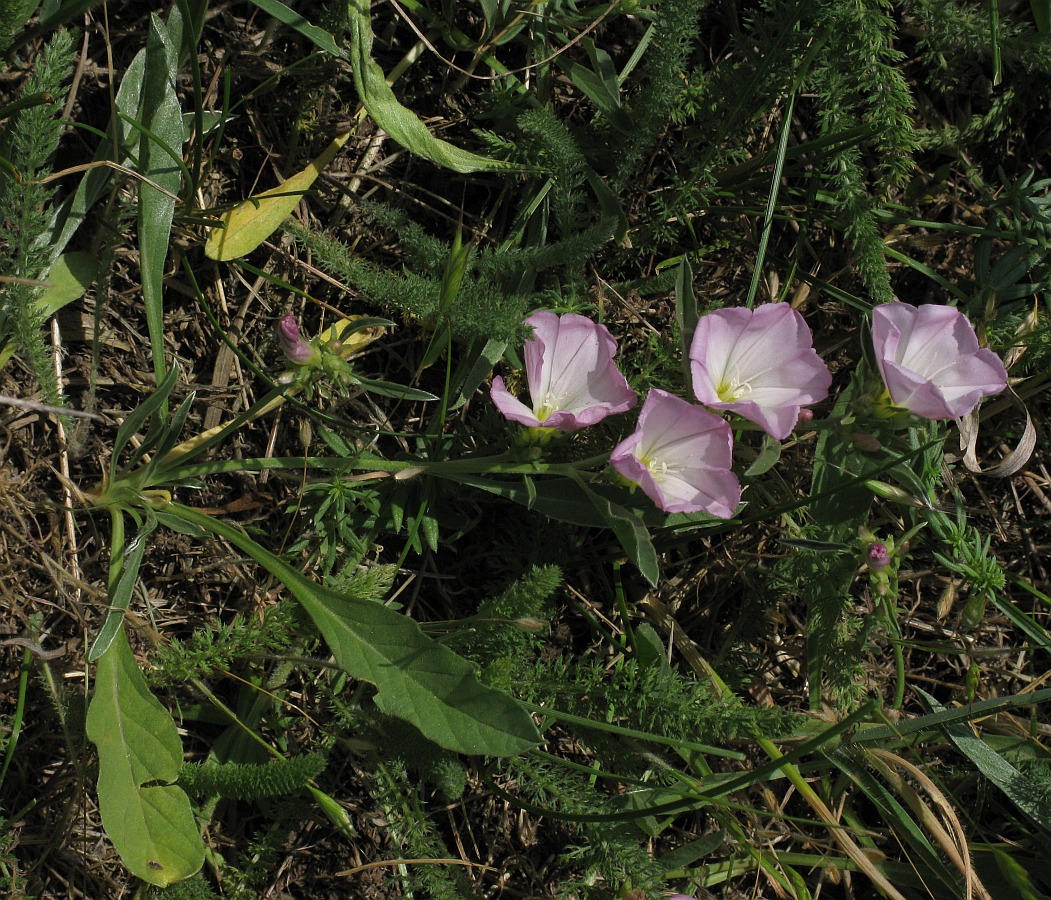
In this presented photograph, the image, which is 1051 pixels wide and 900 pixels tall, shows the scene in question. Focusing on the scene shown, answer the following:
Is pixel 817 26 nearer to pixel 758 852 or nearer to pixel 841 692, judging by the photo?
pixel 841 692

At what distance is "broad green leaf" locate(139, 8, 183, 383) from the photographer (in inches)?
96.8

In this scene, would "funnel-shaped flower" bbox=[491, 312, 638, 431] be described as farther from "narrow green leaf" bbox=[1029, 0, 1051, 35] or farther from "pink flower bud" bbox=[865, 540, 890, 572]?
"narrow green leaf" bbox=[1029, 0, 1051, 35]

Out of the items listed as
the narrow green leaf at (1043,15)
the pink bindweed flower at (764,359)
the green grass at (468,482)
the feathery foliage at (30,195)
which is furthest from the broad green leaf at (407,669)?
the narrow green leaf at (1043,15)

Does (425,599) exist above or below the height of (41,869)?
above

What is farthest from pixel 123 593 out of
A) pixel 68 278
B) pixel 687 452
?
pixel 687 452

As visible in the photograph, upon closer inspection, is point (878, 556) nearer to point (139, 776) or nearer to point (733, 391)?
point (733, 391)

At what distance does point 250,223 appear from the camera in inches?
105

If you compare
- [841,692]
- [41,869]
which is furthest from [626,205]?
[41,869]

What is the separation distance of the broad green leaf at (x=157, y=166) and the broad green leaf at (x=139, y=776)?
823mm

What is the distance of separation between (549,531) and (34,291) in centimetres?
157

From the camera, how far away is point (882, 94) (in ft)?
9.34

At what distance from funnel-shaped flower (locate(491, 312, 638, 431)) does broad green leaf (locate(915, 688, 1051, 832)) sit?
1525mm

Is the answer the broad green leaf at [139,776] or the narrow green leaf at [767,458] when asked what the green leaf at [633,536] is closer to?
the narrow green leaf at [767,458]

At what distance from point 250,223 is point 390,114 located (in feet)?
1.71
